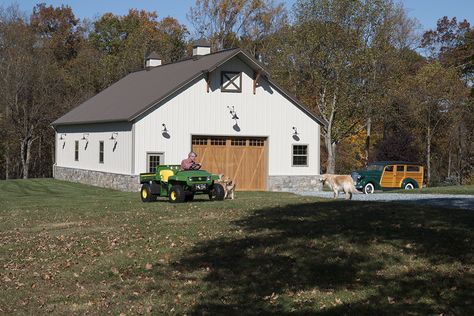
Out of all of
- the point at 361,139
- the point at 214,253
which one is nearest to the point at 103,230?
the point at 214,253

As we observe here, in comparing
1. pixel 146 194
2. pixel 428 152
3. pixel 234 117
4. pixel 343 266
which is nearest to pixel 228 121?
pixel 234 117

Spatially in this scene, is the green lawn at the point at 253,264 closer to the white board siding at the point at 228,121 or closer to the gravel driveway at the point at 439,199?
the gravel driveway at the point at 439,199

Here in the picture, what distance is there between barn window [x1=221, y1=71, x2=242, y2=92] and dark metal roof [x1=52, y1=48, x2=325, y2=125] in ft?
2.60

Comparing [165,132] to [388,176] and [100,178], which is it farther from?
[388,176]

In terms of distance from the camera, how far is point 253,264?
10.9m

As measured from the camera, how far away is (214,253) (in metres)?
11.9

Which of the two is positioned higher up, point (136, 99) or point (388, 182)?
point (136, 99)

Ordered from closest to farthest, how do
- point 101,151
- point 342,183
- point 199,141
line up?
point 342,183
point 199,141
point 101,151

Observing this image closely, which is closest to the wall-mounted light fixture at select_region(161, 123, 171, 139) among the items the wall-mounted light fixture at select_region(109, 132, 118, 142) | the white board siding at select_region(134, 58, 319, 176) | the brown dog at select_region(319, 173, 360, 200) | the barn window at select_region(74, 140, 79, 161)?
the white board siding at select_region(134, 58, 319, 176)

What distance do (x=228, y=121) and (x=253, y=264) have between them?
21.5m

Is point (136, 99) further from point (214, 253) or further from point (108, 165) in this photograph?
point (214, 253)

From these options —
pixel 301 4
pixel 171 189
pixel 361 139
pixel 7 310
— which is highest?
pixel 301 4

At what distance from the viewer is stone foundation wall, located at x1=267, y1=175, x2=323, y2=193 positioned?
1296 inches

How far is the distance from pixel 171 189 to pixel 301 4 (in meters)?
24.0
